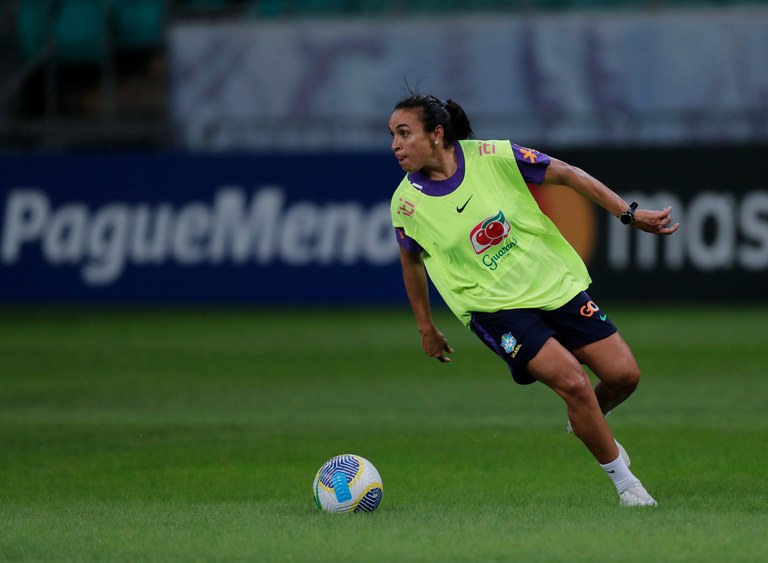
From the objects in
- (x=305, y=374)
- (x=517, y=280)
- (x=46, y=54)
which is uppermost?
(x=517, y=280)

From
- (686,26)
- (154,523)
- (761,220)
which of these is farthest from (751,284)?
(154,523)

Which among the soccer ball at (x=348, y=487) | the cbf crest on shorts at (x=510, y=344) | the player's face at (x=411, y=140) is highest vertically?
the player's face at (x=411, y=140)

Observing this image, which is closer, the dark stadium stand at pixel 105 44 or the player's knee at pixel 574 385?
the player's knee at pixel 574 385

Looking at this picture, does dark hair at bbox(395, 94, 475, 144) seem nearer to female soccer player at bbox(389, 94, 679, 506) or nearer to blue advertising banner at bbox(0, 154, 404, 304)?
female soccer player at bbox(389, 94, 679, 506)

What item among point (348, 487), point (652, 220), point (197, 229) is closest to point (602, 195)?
point (652, 220)

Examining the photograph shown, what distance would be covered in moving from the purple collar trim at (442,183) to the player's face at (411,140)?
12 cm

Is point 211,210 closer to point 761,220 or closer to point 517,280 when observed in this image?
point 761,220

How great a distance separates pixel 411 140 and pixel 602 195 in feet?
3.52

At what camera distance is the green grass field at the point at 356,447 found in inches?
267

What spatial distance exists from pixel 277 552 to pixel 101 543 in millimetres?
916

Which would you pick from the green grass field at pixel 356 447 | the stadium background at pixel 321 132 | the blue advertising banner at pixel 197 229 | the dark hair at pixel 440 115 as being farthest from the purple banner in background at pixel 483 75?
the dark hair at pixel 440 115

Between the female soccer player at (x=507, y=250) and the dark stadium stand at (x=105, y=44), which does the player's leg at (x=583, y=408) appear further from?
the dark stadium stand at (x=105, y=44)

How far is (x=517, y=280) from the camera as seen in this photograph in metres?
7.79

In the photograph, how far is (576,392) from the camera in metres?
7.46
